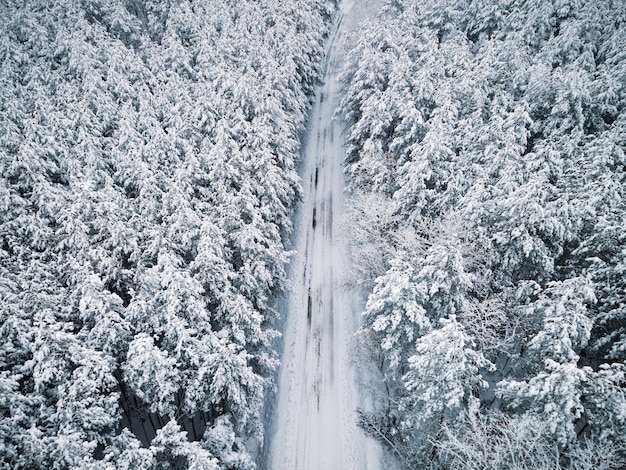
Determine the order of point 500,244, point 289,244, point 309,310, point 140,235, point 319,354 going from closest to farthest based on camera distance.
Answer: point 500,244 < point 140,235 < point 319,354 < point 309,310 < point 289,244

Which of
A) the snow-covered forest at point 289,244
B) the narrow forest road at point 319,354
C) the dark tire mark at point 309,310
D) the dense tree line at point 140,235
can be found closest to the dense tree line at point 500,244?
the snow-covered forest at point 289,244

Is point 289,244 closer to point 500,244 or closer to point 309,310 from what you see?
point 309,310

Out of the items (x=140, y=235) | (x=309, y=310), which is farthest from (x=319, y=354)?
(x=140, y=235)

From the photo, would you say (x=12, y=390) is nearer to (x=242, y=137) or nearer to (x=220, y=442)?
(x=220, y=442)

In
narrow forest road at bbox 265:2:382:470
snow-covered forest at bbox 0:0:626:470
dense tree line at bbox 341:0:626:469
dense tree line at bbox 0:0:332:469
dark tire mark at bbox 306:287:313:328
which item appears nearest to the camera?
dense tree line at bbox 341:0:626:469

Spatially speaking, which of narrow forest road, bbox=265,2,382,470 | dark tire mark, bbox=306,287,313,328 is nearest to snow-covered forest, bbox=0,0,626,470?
dark tire mark, bbox=306,287,313,328

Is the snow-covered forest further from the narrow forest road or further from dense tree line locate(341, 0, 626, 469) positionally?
the narrow forest road
